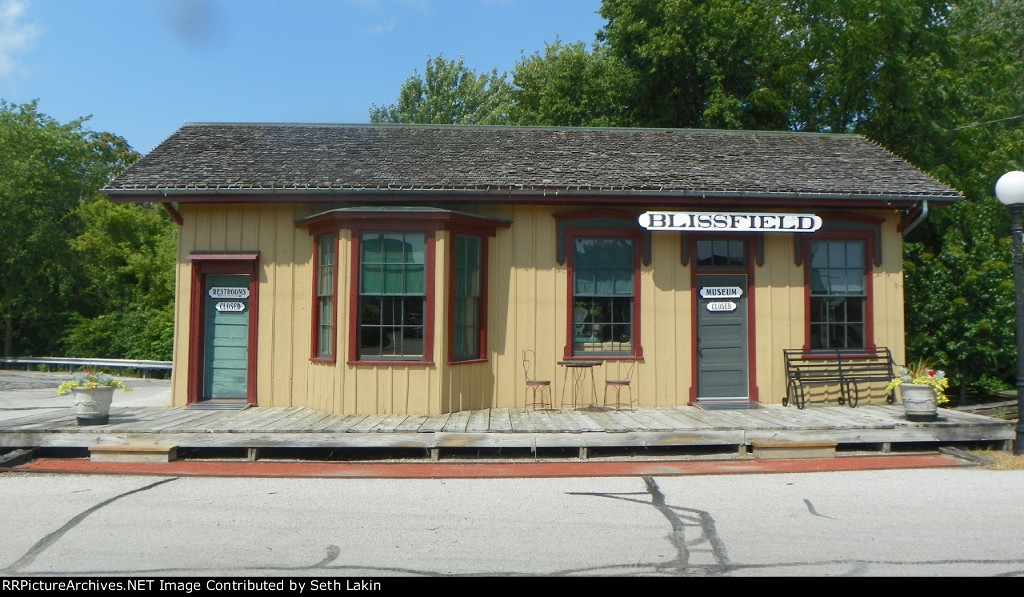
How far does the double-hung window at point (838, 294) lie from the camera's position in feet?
36.7

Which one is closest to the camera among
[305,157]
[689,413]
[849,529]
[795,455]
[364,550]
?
[364,550]

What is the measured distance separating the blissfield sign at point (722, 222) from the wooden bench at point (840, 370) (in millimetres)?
1908

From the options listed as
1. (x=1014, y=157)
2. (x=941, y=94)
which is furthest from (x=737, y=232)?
(x=1014, y=157)

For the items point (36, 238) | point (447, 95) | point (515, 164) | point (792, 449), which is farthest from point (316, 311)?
point (447, 95)

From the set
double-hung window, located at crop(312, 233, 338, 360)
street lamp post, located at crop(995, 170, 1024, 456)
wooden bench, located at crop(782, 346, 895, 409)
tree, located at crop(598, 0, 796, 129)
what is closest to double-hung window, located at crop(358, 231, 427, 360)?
double-hung window, located at crop(312, 233, 338, 360)

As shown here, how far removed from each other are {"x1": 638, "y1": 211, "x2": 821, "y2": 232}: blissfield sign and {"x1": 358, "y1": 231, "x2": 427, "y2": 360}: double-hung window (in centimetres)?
328

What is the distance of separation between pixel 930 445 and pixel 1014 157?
46.1 feet

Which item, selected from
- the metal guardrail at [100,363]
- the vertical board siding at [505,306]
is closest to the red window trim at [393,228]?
the vertical board siding at [505,306]

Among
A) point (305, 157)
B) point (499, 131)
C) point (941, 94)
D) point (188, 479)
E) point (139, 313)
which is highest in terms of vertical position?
point (941, 94)

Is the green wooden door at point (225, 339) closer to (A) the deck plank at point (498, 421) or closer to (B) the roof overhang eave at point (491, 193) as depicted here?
(B) the roof overhang eave at point (491, 193)

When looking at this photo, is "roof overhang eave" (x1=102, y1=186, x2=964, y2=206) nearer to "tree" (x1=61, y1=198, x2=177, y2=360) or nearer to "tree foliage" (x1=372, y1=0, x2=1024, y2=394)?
"tree foliage" (x1=372, y1=0, x2=1024, y2=394)

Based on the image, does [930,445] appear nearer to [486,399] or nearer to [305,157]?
[486,399]

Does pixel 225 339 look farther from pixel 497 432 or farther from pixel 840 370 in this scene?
pixel 840 370

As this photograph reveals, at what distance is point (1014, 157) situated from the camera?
19.3 meters
